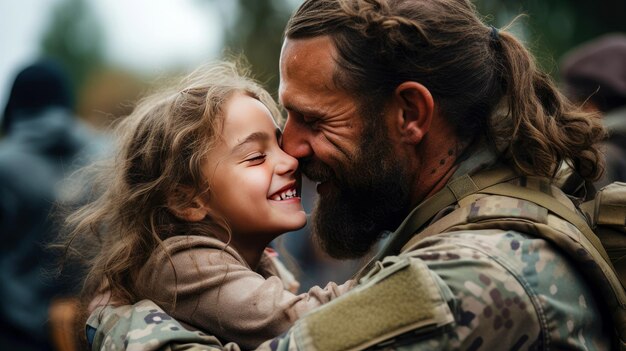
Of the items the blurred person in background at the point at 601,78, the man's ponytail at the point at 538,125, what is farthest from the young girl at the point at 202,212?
the blurred person in background at the point at 601,78

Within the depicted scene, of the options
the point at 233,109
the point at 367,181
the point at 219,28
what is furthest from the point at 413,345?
A: the point at 219,28

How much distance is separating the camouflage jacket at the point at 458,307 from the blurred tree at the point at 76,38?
2633 inches

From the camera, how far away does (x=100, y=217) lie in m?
3.15

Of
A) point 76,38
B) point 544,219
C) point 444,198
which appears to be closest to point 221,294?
point 444,198

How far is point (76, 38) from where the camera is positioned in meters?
72.4

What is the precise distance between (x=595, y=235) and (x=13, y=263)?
3.91 m

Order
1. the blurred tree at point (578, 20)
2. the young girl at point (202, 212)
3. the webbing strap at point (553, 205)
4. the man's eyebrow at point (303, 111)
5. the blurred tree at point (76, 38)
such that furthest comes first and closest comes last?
1. the blurred tree at point (76, 38)
2. the blurred tree at point (578, 20)
3. the man's eyebrow at point (303, 111)
4. the young girl at point (202, 212)
5. the webbing strap at point (553, 205)

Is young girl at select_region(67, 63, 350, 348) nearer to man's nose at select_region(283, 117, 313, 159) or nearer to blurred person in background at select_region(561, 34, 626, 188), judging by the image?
man's nose at select_region(283, 117, 313, 159)

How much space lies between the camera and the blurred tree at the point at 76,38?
6925cm

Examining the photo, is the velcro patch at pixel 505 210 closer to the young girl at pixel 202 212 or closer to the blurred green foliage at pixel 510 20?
the young girl at pixel 202 212

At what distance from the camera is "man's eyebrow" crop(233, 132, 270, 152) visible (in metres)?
2.93

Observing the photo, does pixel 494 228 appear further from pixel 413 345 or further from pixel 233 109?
pixel 233 109

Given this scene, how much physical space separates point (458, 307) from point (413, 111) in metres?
0.83

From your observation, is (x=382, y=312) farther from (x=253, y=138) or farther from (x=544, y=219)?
(x=253, y=138)
